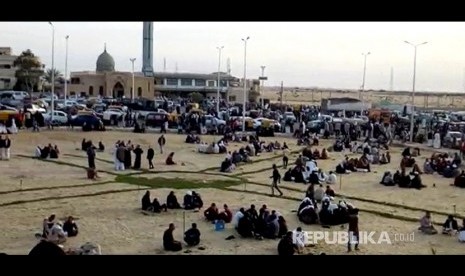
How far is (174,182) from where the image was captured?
17234 millimetres

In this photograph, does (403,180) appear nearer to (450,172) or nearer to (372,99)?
(450,172)

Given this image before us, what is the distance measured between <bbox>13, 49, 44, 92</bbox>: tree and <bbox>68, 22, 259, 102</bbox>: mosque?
5807 mm

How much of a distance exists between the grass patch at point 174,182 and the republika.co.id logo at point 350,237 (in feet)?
17.4

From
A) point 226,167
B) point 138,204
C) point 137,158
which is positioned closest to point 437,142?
point 226,167

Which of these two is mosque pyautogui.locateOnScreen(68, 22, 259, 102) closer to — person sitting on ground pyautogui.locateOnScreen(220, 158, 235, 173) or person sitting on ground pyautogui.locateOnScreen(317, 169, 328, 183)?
person sitting on ground pyautogui.locateOnScreen(220, 158, 235, 173)

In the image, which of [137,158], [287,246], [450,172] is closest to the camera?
[287,246]

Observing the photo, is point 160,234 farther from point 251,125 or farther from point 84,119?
point 251,125

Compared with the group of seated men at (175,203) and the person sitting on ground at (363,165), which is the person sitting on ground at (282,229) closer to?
the group of seated men at (175,203)

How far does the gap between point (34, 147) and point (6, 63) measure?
45700mm

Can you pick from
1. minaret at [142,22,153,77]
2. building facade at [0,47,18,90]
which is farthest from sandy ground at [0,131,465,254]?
minaret at [142,22,153,77]

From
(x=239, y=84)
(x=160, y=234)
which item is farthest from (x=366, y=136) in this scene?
(x=239, y=84)

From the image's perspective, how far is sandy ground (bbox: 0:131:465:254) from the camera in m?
11.1

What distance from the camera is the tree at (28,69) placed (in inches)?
2274

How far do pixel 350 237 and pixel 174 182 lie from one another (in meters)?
7.23
